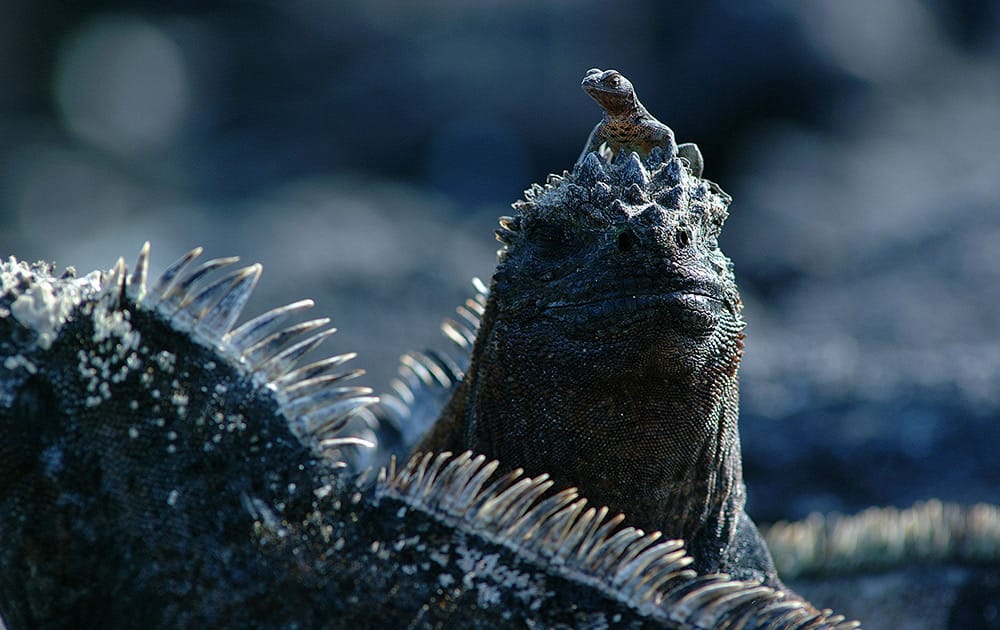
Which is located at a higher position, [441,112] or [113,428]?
[441,112]

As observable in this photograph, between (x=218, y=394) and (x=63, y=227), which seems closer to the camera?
(x=218, y=394)

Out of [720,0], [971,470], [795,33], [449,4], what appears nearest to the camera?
[971,470]

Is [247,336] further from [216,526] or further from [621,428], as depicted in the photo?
[621,428]

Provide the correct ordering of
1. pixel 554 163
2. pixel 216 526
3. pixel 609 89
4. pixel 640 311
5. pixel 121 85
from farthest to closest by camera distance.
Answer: pixel 121 85, pixel 554 163, pixel 609 89, pixel 640 311, pixel 216 526

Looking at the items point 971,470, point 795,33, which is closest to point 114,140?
point 795,33

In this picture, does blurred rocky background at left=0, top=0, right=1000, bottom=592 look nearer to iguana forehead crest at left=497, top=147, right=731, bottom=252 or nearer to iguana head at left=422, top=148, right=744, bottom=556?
iguana head at left=422, top=148, right=744, bottom=556

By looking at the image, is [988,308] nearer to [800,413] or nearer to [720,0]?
[800,413]

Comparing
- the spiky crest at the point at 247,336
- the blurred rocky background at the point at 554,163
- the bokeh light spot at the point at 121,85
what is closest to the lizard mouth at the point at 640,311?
the spiky crest at the point at 247,336

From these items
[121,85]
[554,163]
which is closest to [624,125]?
[554,163]
